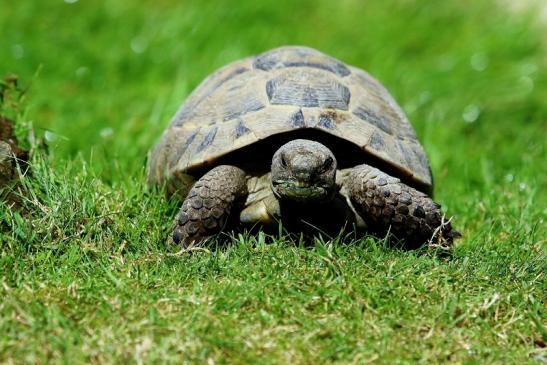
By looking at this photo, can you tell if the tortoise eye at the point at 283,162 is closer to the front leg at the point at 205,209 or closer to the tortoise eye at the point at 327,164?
the tortoise eye at the point at 327,164

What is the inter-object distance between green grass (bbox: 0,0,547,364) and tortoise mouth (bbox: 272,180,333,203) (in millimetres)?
212

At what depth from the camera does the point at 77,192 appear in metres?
4.11

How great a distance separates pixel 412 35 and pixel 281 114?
442 cm

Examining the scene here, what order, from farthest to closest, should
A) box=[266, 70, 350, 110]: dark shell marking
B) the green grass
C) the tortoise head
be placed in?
1. box=[266, 70, 350, 110]: dark shell marking
2. the tortoise head
3. the green grass

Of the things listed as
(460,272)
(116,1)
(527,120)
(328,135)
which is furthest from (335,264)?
(116,1)

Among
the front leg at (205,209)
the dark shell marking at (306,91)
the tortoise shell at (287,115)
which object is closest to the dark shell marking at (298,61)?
the tortoise shell at (287,115)

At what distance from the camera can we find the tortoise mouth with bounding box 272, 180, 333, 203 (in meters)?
4.02

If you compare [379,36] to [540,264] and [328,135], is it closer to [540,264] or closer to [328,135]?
[328,135]

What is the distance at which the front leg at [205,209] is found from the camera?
408 centimetres

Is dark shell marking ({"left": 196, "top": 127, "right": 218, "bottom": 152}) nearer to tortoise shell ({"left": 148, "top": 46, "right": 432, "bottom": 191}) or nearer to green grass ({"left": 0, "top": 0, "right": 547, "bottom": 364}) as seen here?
tortoise shell ({"left": 148, "top": 46, "right": 432, "bottom": 191})

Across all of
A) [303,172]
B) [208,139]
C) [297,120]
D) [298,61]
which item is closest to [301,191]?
[303,172]

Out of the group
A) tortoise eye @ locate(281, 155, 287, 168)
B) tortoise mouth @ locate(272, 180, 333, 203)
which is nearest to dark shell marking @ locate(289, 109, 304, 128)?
tortoise eye @ locate(281, 155, 287, 168)

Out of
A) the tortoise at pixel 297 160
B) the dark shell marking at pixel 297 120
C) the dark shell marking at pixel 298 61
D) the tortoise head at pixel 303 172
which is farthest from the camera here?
the dark shell marking at pixel 298 61

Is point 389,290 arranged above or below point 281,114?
below
